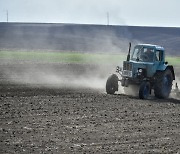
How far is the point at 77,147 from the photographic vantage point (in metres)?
10.8

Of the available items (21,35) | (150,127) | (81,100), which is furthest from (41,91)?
(21,35)

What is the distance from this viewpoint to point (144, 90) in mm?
20031

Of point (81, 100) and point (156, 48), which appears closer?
point (81, 100)

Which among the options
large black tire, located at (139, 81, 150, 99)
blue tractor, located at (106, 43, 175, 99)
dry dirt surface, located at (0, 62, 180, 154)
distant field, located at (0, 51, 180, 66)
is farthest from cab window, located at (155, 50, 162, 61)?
distant field, located at (0, 51, 180, 66)

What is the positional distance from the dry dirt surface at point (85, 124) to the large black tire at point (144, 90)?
1.74ft

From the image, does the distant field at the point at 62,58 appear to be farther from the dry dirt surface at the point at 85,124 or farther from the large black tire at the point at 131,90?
the dry dirt surface at the point at 85,124

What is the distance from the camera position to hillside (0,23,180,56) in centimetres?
8813

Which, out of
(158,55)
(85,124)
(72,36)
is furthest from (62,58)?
(72,36)

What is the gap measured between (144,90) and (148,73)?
120 centimetres

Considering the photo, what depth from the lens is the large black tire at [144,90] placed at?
1993 centimetres

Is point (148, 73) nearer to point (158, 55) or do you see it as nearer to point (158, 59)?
point (158, 59)

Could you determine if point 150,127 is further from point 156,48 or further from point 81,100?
point 156,48

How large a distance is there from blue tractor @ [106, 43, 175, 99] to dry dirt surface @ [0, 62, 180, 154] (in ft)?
4.67

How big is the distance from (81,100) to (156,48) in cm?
498
